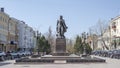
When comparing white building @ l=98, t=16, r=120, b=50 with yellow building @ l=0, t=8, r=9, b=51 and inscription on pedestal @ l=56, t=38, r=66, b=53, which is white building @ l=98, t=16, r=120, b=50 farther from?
inscription on pedestal @ l=56, t=38, r=66, b=53

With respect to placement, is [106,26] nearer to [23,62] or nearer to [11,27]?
[11,27]

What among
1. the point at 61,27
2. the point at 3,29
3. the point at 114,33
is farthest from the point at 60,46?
the point at 114,33

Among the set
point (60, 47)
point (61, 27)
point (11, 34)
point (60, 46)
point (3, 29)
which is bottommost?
point (60, 47)

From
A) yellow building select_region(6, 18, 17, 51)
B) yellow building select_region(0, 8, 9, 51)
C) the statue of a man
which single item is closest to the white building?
yellow building select_region(6, 18, 17, 51)

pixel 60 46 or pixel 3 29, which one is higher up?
pixel 3 29

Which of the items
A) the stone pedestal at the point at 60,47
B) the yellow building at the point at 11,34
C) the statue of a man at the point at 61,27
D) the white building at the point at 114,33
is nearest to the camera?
the stone pedestal at the point at 60,47

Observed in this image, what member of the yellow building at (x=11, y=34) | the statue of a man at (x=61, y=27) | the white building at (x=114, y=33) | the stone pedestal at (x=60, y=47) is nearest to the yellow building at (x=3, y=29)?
the yellow building at (x=11, y=34)

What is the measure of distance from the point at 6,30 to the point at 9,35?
5245mm

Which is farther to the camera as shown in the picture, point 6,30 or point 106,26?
point 106,26

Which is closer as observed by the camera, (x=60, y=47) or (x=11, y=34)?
(x=60, y=47)

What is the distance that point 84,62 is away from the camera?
36.1 meters

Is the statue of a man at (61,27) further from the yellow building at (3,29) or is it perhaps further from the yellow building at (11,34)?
the yellow building at (11,34)

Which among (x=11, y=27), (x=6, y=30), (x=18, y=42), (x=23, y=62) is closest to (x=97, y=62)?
(x=23, y=62)

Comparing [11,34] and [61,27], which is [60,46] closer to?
[61,27]
